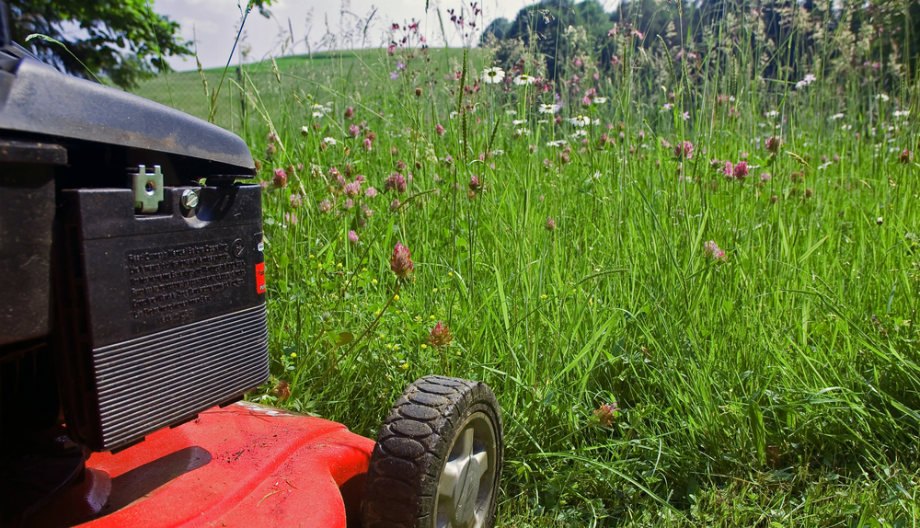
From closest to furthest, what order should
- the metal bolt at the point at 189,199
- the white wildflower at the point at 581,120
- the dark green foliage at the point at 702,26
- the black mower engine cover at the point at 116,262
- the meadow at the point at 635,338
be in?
the black mower engine cover at the point at 116,262, the metal bolt at the point at 189,199, the meadow at the point at 635,338, the dark green foliage at the point at 702,26, the white wildflower at the point at 581,120

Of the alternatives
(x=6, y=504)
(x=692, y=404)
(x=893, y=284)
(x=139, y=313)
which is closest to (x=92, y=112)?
(x=139, y=313)

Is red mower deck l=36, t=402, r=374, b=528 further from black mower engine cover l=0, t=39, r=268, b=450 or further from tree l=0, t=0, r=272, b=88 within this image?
tree l=0, t=0, r=272, b=88

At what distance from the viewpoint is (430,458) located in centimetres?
119

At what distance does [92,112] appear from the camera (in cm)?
88

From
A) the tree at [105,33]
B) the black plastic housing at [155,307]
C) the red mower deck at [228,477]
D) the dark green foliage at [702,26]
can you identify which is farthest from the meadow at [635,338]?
the tree at [105,33]

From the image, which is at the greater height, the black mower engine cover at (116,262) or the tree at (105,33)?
the tree at (105,33)

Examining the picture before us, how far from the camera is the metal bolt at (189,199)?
1.01 meters

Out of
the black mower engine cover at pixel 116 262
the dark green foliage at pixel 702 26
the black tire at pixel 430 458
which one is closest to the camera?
the black mower engine cover at pixel 116 262

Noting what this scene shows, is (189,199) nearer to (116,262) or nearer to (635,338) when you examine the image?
(116,262)

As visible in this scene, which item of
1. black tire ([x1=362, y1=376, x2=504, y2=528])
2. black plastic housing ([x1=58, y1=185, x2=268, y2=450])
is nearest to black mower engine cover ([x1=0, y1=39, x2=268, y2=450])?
black plastic housing ([x1=58, y1=185, x2=268, y2=450])

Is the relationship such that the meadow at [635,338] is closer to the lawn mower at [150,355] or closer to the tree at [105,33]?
the lawn mower at [150,355]

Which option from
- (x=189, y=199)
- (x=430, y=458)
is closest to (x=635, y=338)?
(x=430, y=458)

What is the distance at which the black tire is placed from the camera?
1.18m

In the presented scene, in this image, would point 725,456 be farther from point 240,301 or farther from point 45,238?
point 45,238
